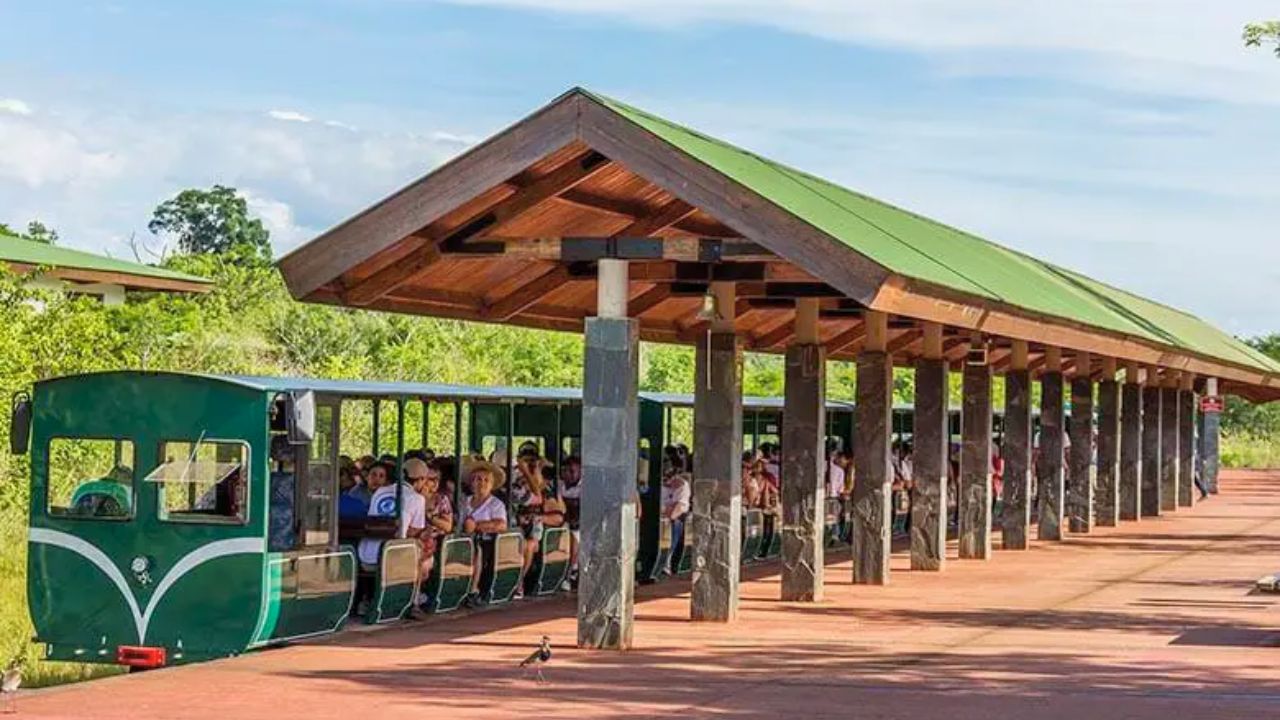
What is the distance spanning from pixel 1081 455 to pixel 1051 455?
7.22ft

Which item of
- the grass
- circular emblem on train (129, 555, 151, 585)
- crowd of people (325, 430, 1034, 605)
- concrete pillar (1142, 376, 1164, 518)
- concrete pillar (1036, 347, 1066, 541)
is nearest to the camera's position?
circular emblem on train (129, 555, 151, 585)

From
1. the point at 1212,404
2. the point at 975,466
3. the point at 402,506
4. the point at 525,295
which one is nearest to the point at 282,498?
the point at 402,506

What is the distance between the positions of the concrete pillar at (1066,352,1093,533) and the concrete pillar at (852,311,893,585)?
11.7 m

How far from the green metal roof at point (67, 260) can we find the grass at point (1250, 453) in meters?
44.2

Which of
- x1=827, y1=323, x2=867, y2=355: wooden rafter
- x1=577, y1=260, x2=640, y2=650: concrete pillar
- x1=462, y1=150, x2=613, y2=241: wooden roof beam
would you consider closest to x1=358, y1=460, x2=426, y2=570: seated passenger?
x1=577, y1=260, x2=640, y2=650: concrete pillar

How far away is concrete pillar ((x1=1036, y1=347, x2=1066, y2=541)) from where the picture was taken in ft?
110

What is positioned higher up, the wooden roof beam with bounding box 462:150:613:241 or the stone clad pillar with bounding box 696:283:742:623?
the wooden roof beam with bounding box 462:150:613:241

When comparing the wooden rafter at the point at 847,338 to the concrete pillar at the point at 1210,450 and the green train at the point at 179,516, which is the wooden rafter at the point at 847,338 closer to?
the green train at the point at 179,516

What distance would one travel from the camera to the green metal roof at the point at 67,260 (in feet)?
113

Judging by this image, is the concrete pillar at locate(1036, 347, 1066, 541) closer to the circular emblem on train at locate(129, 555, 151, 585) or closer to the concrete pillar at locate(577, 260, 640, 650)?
the concrete pillar at locate(577, 260, 640, 650)

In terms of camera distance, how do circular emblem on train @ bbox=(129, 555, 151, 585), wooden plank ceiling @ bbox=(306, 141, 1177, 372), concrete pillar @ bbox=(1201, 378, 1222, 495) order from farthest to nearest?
concrete pillar @ bbox=(1201, 378, 1222, 495), wooden plank ceiling @ bbox=(306, 141, 1177, 372), circular emblem on train @ bbox=(129, 555, 151, 585)

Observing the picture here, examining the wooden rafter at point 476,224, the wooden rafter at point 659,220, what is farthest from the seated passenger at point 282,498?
the wooden rafter at point 659,220

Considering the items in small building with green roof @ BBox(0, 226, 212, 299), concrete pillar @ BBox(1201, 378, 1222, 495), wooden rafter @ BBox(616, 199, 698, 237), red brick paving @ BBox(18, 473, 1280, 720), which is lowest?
red brick paving @ BBox(18, 473, 1280, 720)

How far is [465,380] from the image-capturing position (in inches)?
1865
